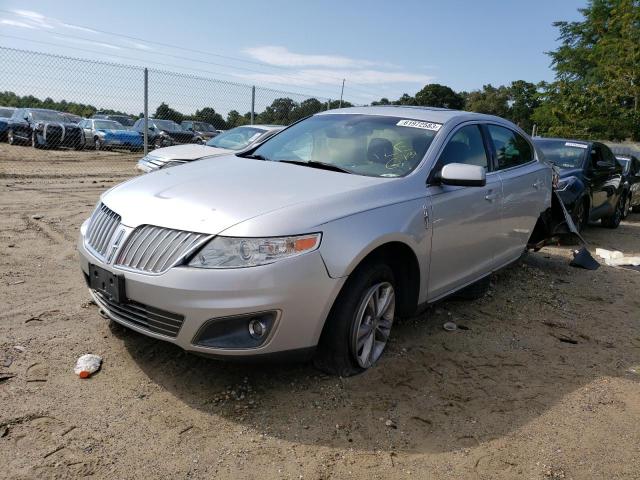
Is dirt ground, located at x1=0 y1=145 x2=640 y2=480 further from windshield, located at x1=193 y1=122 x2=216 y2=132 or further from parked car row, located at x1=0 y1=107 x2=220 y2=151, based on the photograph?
windshield, located at x1=193 y1=122 x2=216 y2=132

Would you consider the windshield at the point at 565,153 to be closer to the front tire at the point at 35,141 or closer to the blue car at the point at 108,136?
the blue car at the point at 108,136

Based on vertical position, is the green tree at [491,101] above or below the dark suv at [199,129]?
above

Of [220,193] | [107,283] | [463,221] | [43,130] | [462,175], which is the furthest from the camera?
[43,130]

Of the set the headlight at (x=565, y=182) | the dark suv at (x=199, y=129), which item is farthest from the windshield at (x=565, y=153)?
the dark suv at (x=199, y=129)

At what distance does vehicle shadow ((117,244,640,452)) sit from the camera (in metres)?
2.79

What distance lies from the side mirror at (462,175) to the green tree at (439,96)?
6213 cm

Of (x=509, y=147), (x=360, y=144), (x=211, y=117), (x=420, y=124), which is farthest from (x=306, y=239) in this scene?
(x=211, y=117)

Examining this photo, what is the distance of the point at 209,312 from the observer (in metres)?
2.63

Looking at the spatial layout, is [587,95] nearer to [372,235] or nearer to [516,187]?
[516,187]

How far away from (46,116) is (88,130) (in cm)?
226

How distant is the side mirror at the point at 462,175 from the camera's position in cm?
348

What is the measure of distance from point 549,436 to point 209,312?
1.90m

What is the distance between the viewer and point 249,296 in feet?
8.61

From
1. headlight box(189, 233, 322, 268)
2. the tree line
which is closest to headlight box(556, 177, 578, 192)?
headlight box(189, 233, 322, 268)
